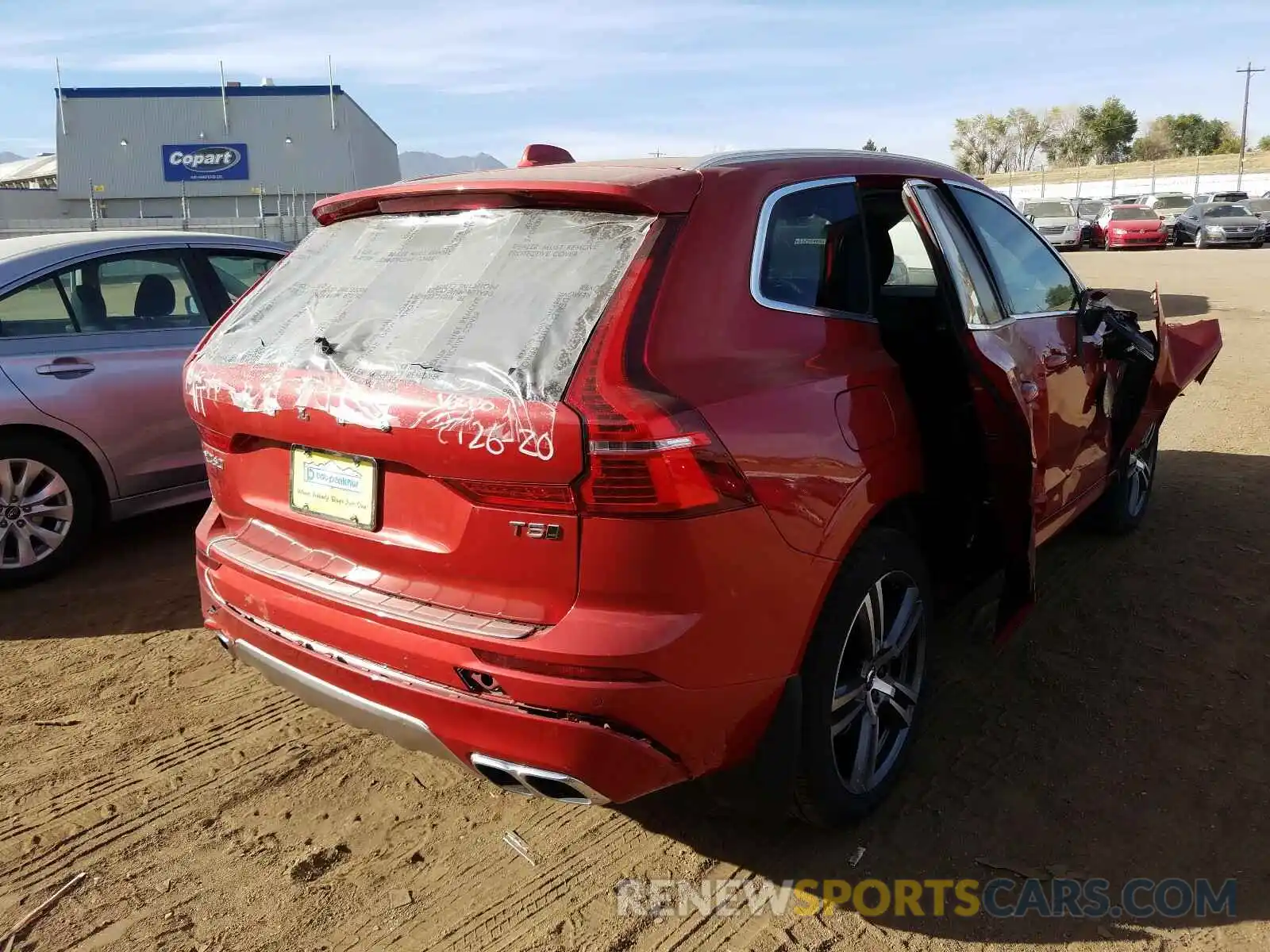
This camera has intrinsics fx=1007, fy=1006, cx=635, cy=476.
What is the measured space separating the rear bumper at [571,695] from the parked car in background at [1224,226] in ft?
113

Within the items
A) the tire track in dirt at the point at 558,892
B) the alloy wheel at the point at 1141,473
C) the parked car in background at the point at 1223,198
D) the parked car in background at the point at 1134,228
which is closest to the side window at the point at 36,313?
the tire track in dirt at the point at 558,892

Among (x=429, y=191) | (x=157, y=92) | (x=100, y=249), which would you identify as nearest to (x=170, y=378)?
(x=100, y=249)

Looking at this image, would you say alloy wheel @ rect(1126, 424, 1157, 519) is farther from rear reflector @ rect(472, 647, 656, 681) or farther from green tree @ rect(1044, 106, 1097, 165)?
green tree @ rect(1044, 106, 1097, 165)

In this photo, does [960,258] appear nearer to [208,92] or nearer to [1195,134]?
[208,92]

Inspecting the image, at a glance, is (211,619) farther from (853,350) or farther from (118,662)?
(853,350)

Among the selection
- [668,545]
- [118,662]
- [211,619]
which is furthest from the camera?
[118,662]

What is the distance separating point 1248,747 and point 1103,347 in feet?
5.86

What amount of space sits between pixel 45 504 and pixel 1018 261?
14.8 feet

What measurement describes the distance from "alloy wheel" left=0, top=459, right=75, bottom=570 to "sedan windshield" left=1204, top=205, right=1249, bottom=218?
34.9 meters

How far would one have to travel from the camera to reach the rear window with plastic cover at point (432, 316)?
2309mm

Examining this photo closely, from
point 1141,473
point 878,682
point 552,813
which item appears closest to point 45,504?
point 552,813

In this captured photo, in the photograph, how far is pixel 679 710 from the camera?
7.33 ft

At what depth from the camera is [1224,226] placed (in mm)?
31031

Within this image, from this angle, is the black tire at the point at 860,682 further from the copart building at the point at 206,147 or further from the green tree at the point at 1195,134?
the green tree at the point at 1195,134
